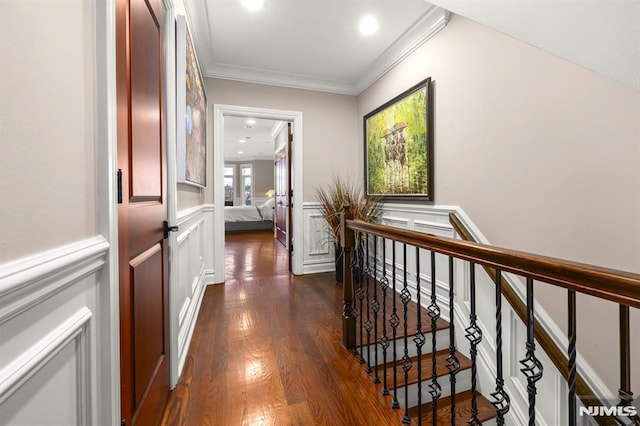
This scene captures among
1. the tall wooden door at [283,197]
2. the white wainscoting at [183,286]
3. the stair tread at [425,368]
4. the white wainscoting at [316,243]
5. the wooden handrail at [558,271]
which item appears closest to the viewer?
the wooden handrail at [558,271]

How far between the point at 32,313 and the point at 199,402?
1.20 m

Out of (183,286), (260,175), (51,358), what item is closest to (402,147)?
(183,286)

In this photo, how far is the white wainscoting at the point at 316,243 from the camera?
3666 millimetres

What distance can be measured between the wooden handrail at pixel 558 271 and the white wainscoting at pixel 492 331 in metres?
1.09

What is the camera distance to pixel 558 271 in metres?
0.70

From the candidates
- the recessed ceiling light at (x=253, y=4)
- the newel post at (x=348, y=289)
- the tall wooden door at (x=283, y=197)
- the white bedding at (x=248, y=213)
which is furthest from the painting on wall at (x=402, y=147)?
the white bedding at (x=248, y=213)

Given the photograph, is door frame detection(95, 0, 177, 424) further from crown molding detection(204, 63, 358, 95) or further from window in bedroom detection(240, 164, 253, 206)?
window in bedroom detection(240, 164, 253, 206)

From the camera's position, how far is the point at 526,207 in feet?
5.75

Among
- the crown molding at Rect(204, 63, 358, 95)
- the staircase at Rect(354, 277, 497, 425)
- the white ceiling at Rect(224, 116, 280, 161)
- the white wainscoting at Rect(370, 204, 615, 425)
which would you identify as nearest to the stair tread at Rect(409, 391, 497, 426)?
the staircase at Rect(354, 277, 497, 425)

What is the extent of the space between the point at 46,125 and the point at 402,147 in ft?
8.91

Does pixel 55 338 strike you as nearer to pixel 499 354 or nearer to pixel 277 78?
pixel 499 354

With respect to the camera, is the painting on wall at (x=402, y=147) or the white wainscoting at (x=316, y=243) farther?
the white wainscoting at (x=316, y=243)

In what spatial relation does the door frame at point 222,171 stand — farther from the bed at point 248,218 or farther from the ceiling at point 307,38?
the bed at point 248,218

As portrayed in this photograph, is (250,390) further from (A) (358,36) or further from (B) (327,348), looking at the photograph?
(A) (358,36)
